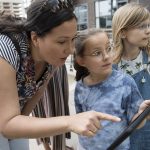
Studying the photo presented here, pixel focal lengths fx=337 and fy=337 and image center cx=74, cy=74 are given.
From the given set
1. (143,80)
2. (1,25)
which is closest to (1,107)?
(1,25)

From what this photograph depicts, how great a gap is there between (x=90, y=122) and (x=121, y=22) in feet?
Result: 4.32

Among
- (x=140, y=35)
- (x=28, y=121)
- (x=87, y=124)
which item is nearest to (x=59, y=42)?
(x=28, y=121)

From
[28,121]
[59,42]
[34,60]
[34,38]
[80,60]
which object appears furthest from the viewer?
[80,60]

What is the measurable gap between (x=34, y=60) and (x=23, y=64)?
0.36ft

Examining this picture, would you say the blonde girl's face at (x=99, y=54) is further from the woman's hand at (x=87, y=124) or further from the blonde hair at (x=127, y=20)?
the woman's hand at (x=87, y=124)

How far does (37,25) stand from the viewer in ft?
5.14

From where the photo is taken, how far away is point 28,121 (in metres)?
1.26

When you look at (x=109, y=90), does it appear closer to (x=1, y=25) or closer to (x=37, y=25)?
(x=37, y=25)

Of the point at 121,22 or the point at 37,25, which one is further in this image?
the point at 121,22

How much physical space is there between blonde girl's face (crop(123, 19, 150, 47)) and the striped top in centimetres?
63

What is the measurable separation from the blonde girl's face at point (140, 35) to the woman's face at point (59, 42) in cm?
79

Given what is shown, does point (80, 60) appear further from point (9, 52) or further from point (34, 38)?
point (9, 52)

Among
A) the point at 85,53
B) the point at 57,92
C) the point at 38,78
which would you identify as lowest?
the point at 57,92

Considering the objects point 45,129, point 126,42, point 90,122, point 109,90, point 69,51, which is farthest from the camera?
point 126,42
